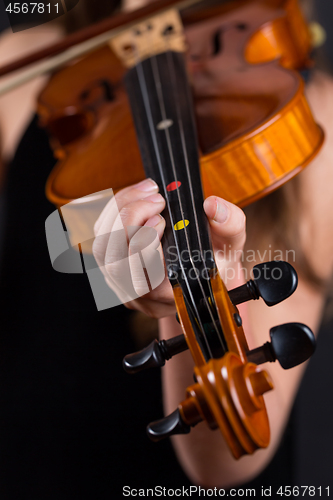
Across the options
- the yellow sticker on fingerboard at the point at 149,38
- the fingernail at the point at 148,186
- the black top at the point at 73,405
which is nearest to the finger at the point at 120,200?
the fingernail at the point at 148,186

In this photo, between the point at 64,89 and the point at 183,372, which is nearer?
the point at 183,372

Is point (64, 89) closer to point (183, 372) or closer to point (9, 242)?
point (9, 242)

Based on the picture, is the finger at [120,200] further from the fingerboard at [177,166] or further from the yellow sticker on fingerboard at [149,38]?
the yellow sticker on fingerboard at [149,38]

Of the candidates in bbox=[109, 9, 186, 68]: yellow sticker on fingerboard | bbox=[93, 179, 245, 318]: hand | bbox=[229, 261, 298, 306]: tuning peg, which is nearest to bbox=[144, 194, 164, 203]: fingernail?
bbox=[93, 179, 245, 318]: hand

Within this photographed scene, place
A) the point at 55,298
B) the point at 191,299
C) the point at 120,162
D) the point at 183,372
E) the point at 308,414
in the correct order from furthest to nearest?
1. the point at 308,414
2. the point at 55,298
3. the point at 120,162
4. the point at 183,372
5. the point at 191,299

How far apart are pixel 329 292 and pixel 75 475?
48cm

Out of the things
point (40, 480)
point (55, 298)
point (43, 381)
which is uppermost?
point (55, 298)

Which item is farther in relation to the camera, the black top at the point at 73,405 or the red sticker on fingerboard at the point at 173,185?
the black top at the point at 73,405

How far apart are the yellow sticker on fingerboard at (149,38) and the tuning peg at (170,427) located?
0.69 meters

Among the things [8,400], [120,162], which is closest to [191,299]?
[120,162]

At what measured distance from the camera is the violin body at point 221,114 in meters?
0.41

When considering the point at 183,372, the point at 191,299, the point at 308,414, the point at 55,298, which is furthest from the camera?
the point at 308,414

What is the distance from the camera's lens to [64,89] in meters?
0.82

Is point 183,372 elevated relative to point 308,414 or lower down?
elevated
